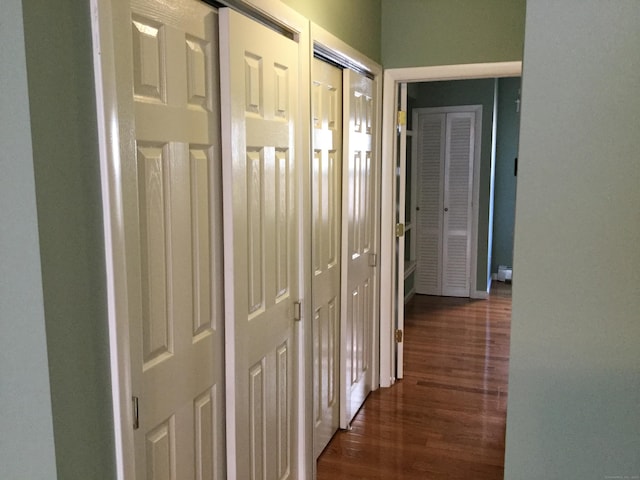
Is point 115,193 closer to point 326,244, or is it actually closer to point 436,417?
point 326,244

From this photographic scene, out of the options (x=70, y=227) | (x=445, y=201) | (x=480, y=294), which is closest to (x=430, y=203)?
(x=445, y=201)

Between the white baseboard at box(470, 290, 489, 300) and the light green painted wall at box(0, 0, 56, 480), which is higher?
the light green painted wall at box(0, 0, 56, 480)

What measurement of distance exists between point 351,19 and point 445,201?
143 inches

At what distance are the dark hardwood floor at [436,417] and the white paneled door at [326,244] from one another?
0.22m

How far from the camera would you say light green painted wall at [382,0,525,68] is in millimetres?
3271

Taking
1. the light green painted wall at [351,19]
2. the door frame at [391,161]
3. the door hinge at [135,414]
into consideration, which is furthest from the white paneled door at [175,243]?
the door frame at [391,161]

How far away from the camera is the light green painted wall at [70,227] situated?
3.50 feet

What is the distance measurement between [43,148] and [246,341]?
104 centimetres

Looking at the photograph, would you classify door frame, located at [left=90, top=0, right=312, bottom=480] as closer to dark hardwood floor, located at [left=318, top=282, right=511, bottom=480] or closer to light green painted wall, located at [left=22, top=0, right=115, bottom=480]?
light green painted wall, located at [left=22, top=0, right=115, bottom=480]

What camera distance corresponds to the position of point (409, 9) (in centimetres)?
345

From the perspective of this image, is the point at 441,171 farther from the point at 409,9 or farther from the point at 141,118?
the point at 141,118

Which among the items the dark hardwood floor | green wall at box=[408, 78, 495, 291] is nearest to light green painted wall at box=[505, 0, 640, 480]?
the dark hardwood floor

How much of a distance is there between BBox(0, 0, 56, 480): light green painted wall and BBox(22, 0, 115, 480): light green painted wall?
0.05 ft

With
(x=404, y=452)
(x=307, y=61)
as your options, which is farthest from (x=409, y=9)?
(x=404, y=452)
